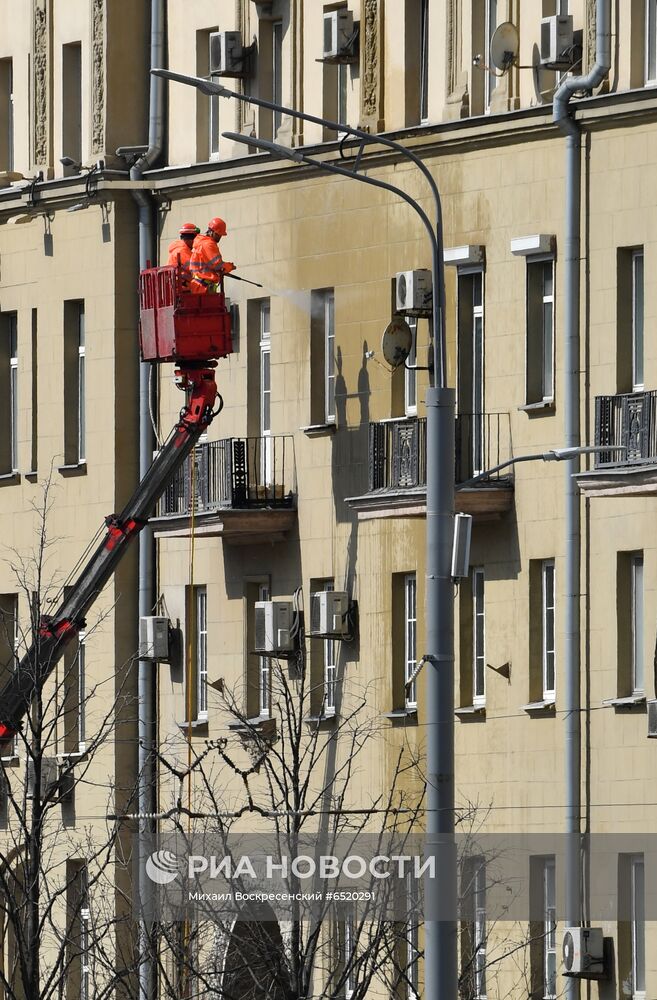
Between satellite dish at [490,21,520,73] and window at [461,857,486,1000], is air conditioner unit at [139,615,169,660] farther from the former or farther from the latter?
satellite dish at [490,21,520,73]

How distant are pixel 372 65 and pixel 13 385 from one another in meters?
10.1

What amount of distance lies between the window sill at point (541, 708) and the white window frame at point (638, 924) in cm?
239

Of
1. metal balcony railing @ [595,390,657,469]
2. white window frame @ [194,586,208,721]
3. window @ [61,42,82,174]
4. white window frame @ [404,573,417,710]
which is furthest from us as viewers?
window @ [61,42,82,174]

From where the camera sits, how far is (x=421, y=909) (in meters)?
45.5

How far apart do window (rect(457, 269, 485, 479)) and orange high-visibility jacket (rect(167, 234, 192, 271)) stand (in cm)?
432

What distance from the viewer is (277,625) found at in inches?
2025

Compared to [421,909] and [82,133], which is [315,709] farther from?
[82,133]

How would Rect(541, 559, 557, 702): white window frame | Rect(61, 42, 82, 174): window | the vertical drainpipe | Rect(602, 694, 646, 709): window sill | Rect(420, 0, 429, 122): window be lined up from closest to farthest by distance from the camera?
Rect(602, 694, 646, 709): window sill
Rect(541, 559, 557, 702): white window frame
Rect(420, 0, 429, 122): window
the vertical drainpipe
Rect(61, 42, 82, 174): window

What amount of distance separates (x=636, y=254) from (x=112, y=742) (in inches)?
516

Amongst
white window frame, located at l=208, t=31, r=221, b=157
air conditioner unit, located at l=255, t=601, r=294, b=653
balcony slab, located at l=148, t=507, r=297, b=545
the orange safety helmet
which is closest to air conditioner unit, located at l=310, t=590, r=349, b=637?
air conditioner unit, located at l=255, t=601, r=294, b=653

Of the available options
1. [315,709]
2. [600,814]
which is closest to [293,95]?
[315,709]

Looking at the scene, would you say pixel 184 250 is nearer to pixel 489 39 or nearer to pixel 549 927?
pixel 489 39

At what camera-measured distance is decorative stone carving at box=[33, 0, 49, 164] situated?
56906mm

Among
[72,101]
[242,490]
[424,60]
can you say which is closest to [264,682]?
[242,490]
